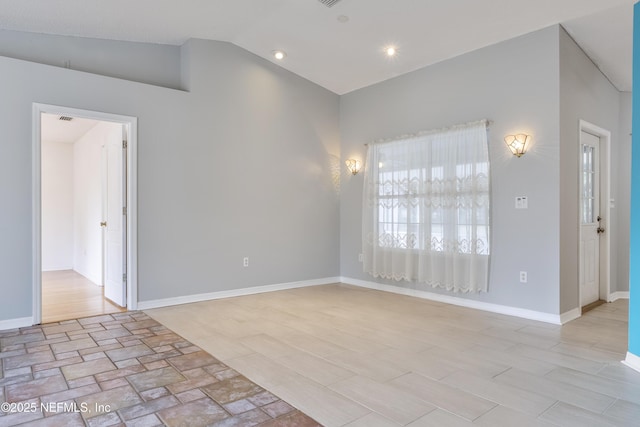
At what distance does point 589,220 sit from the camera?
4.77 metres

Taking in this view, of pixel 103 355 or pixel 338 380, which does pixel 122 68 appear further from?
pixel 338 380

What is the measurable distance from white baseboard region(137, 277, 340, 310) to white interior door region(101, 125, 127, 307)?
0.33m

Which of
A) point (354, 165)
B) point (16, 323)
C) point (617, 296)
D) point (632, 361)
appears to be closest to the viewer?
point (632, 361)

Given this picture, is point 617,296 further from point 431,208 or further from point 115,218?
point 115,218

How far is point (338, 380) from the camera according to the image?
2615 millimetres

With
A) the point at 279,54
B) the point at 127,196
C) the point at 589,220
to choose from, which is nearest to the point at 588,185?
the point at 589,220

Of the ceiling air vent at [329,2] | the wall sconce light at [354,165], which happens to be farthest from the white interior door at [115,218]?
the wall sconce light at [354,165]

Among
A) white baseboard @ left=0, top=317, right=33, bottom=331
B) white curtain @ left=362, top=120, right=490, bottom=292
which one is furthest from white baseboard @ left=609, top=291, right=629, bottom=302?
white baseboard @ left=0, top=317, right=33, bottom=331

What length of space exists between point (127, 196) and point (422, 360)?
361 cm

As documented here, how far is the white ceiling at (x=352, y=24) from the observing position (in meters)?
3.73

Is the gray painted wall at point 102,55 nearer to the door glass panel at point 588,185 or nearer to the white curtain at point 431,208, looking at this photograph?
the white curtain at point 431,208

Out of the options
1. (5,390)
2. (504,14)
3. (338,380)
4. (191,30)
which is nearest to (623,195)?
(504,14)

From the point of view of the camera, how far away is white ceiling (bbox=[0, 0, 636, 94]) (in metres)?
3.73

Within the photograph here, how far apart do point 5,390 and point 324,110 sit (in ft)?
16.7
